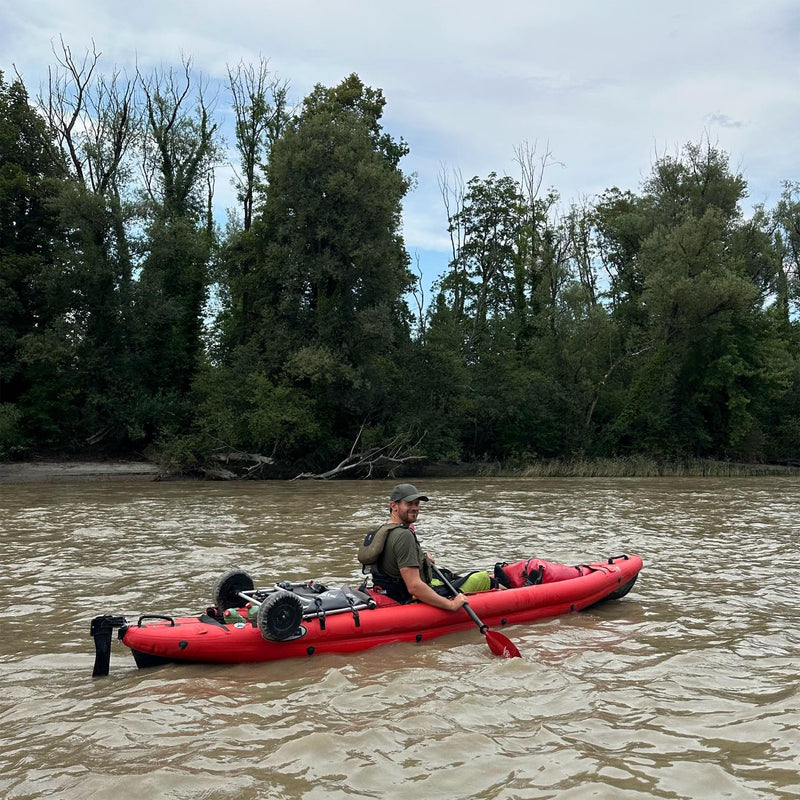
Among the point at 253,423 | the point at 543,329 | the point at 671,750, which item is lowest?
the point at 671,750

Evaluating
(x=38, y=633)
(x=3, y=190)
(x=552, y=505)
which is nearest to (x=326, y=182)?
(x=3, y=190)

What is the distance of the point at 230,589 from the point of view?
5.70 m

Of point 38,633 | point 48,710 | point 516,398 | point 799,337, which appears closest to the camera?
point 48,710

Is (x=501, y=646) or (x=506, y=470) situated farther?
(x=506, y=470)

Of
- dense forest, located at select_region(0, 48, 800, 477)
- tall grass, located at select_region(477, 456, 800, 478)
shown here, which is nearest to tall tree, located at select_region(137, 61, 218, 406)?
dense forest, located at select_region(0, 48, 800, 477)

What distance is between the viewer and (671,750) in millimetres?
3750

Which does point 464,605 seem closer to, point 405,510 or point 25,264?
point 405,510

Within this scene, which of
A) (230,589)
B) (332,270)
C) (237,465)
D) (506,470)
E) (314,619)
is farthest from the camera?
(506,470)

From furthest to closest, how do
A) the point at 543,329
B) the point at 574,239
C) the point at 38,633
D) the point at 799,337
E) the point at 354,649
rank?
the point at 574,239 < the point at 799,337 < the point at 543,329 < the point at 38,633 < the point at 354,649

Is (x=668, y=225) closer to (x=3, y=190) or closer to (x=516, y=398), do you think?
(x=516, y=398)

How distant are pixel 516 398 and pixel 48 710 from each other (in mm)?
24911

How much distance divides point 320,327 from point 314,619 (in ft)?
65.8

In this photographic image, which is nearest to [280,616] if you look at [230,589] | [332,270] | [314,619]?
[314,619]

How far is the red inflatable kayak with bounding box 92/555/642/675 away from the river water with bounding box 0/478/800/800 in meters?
0.12
